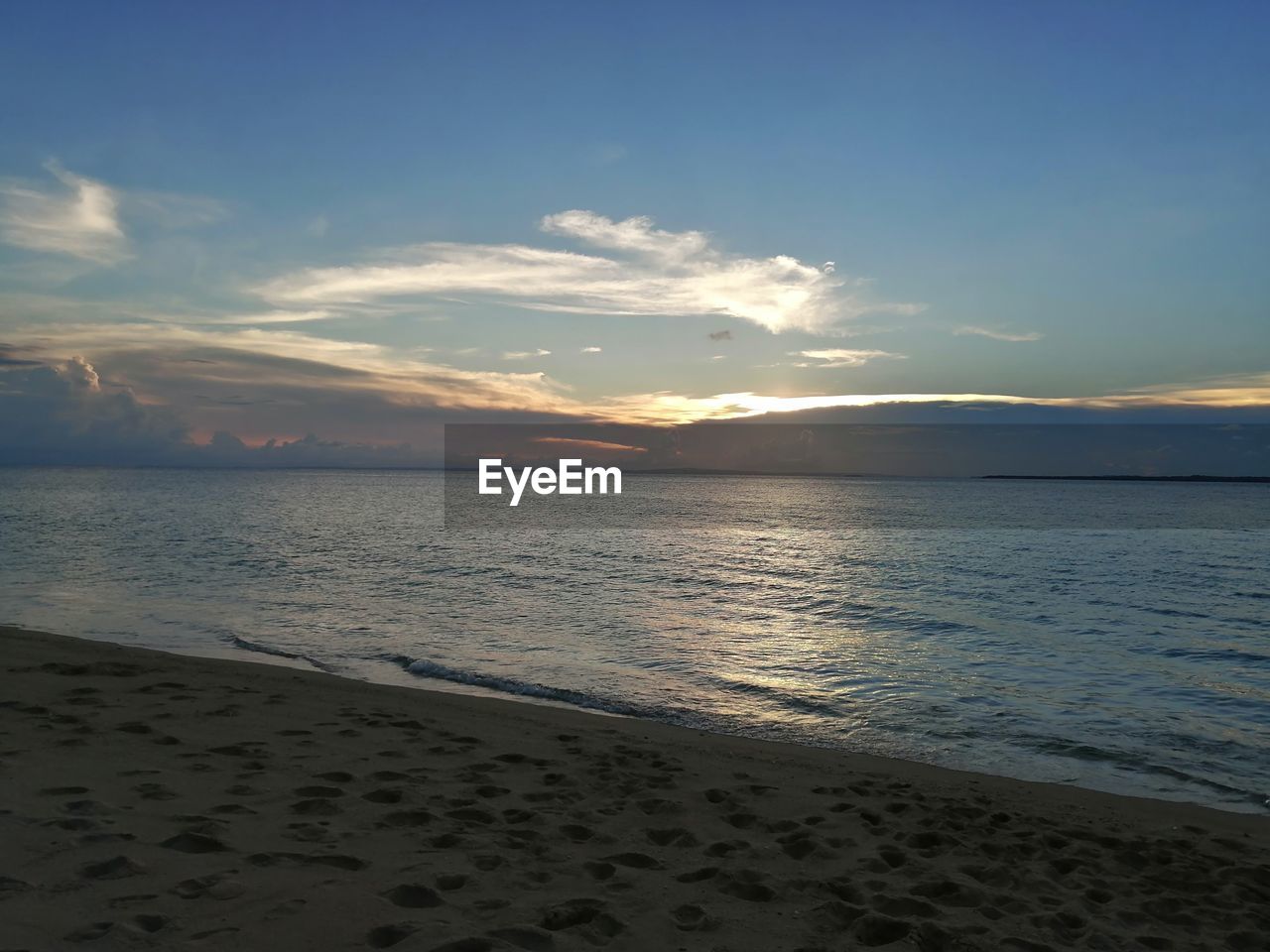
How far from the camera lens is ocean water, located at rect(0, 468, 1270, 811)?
41.8ft

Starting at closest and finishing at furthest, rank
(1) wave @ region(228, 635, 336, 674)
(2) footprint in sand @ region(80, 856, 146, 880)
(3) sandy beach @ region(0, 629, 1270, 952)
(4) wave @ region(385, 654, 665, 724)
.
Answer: (3) sandy beach @ region(0, 629, 1270, 952) < (2) footprint in sand @ region(80, 856, 146, 880) < (4) wave @ region(385, 654, 665, 724) < (1) wave @ region(228, 635, 336, 674)

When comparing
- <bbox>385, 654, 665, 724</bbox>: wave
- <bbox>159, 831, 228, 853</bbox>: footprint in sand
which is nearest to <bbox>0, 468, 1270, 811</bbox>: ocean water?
<bbox>385, 654, 665, 724</bbox>: wave

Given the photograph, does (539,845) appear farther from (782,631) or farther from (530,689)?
(782,631)

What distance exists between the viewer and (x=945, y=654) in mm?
19000

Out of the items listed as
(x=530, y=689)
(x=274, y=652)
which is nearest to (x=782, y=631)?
(x=530, y=689)

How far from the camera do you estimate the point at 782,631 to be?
72.4 feet

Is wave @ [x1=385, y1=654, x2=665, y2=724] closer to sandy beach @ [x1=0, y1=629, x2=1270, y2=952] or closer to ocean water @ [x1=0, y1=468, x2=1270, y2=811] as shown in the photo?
ocean water @ [x1=0, y1=468, x2=1270, y2=811]

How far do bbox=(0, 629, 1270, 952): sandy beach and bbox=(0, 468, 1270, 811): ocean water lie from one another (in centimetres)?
302

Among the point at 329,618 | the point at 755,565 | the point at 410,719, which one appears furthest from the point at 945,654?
the point at 755,565

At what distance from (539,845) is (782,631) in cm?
1657

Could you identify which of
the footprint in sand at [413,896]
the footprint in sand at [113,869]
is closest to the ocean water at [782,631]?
the footprint in sand at [413,896]

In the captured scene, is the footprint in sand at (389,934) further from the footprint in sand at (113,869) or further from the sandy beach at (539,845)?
the footprint in sand at (113,869)

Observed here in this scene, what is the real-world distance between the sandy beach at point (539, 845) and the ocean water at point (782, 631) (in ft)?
9.91

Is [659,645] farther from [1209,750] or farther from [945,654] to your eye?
[1209,750]
